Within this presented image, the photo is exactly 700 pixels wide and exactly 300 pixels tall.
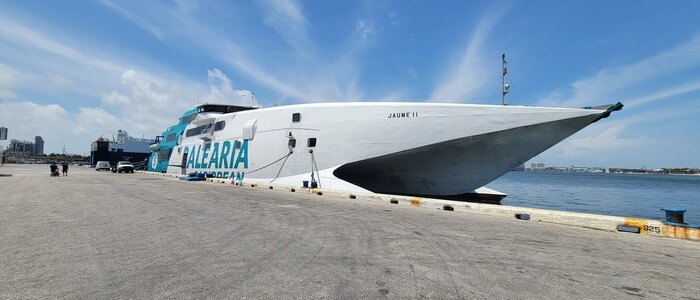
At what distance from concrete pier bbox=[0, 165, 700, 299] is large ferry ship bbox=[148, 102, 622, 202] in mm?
8010

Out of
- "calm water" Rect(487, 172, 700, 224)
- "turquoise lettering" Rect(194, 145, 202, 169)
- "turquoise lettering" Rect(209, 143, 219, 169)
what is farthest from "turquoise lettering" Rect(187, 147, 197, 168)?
"calm water" Rect(487, 172, 700, 224)

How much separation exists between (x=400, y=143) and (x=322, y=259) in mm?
13008

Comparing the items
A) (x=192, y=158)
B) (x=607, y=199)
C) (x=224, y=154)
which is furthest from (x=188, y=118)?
(x=607, y=199)

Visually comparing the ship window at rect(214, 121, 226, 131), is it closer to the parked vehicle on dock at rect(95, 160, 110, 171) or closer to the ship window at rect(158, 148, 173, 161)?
the ship window at rect(158, 148, 173, 161)

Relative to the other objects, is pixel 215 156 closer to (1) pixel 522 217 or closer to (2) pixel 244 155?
(2) pixel 244 155

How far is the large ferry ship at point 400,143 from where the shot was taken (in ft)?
54.0

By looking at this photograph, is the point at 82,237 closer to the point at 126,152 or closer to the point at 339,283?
the point at 339,283

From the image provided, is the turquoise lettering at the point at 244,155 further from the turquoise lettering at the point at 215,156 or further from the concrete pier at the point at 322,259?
the concrete pier at the point at 322,259

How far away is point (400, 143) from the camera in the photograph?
1798cm

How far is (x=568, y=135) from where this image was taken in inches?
654

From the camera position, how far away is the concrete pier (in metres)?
4.22

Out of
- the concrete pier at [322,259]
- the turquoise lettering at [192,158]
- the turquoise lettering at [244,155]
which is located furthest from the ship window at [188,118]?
the concrete pier at [322,259]

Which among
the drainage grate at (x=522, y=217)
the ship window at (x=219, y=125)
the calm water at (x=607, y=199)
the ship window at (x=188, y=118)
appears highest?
the ship window at (x=188, y=118)

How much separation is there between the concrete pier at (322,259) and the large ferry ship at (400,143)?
8010 millimetres
